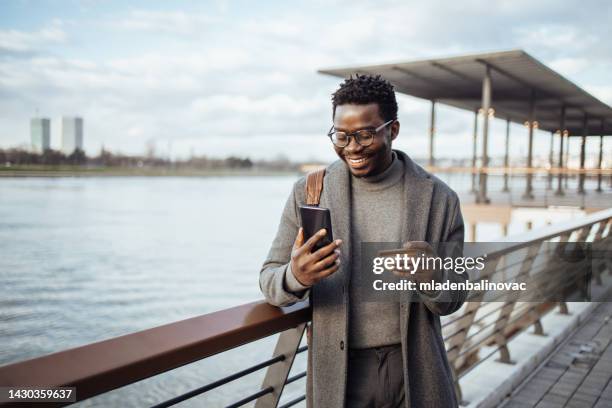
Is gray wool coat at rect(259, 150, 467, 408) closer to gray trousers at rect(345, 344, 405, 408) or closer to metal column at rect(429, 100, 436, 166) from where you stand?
gray trousers at rect(345, 344, 405, 408)

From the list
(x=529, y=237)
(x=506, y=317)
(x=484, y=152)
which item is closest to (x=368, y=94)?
(x=529, y=237)

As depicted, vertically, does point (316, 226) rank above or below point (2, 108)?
below

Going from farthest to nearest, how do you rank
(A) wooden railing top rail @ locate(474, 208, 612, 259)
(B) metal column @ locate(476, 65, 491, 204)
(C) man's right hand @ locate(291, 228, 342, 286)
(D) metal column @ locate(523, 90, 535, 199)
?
(D) metal column @ locate(523, 90, 535, 199)
(B) metal column @ locate(476, 65, 491, 204)
(A) wooden railing top rail @ locate(474, 208, 612, 259)
(C) man's right hand @ locate(291, 228, 342, 286)

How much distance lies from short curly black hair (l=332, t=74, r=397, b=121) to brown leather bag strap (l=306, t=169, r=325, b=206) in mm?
181

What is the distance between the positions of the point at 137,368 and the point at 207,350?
189 mm

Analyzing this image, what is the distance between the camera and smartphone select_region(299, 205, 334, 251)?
1177 mm

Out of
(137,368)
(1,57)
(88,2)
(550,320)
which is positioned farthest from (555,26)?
(1,57)

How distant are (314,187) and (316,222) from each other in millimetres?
257

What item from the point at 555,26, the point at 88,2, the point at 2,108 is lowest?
the point at 555,26

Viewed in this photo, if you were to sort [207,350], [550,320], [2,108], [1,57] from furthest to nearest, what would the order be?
[1,57] < [2,108] < [550,320] < [207,350]

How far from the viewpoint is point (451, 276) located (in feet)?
4.33

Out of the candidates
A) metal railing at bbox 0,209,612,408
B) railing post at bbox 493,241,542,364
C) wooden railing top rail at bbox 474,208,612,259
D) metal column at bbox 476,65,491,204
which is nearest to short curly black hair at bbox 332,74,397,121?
metal railing at bbox 0,209,612,408

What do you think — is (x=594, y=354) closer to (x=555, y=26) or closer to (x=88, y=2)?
(x=555, y=26)

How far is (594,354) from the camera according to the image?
12.1 ft
